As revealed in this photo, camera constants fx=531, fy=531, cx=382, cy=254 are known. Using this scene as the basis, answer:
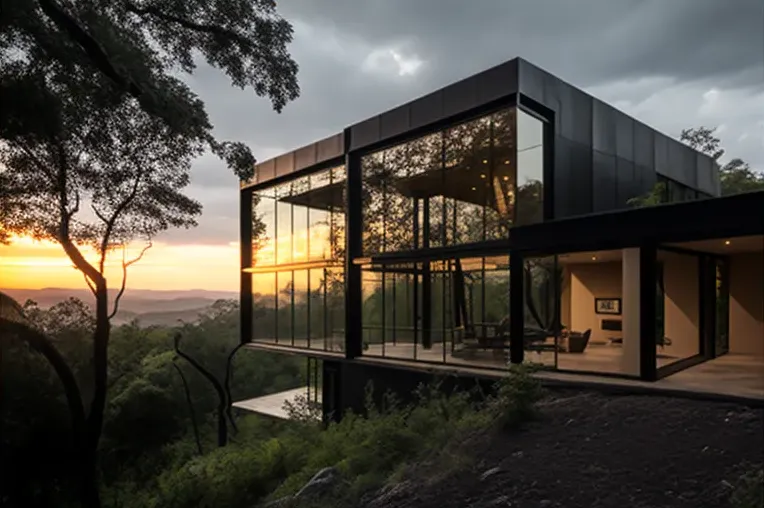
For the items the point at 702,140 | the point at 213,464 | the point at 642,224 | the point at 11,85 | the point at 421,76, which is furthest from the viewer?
the point at 702,140

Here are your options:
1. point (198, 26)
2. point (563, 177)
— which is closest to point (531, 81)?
point (563, 177)

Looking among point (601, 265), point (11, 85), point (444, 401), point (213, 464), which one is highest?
point (11, 85)

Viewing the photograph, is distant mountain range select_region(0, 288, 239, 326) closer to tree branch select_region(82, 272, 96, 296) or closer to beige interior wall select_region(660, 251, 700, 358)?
tree branch select_region(82, 272, 96, 296)

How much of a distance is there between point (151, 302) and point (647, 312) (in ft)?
100

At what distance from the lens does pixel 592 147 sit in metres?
13.5

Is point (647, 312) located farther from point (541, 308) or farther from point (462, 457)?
point (462, 457)

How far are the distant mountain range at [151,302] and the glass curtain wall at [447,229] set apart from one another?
Answer: 9.80m

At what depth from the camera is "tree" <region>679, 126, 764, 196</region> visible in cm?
3070

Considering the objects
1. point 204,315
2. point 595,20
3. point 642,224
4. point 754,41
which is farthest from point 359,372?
point 204,315

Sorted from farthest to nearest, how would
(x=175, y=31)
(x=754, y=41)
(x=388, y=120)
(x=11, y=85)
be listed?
(x=754, y=41), (x=388, y=120), (x=175, y=31), (x=11, y=85)

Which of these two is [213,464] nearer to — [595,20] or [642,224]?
[642,224]

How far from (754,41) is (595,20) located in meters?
11.0

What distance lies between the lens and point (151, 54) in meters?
11.2

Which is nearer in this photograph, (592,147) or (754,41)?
(592,147)
